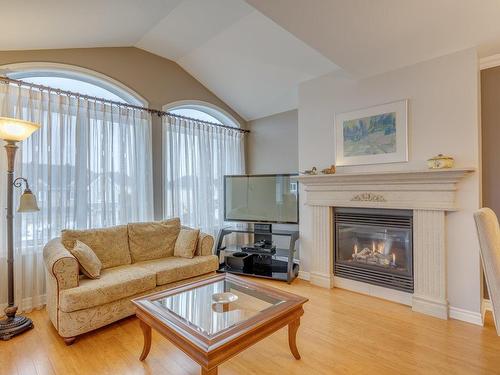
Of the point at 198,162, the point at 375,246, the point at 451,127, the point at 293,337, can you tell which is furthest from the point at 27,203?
the point at 451,127

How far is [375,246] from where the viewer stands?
3.31 meters

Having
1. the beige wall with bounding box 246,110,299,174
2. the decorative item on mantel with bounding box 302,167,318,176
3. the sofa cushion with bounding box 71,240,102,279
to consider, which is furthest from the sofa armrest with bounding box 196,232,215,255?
the beige wall with bounding box 246,110,299,174

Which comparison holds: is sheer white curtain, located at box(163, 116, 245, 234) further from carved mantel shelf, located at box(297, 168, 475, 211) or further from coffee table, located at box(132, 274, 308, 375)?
coffee table, located at box(132, 274, 308, 375)

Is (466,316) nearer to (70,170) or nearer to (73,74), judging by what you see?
(70,170)

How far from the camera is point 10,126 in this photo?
2332mm

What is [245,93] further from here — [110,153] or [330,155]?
[110,153]

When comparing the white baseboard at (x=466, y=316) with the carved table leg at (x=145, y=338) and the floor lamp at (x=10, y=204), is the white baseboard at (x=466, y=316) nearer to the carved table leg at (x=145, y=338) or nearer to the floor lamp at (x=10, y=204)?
the carved table leg at (x=145, y=338)

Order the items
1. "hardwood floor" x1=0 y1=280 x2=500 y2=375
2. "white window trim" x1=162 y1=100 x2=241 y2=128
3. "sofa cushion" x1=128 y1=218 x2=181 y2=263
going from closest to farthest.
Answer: "hardwood floor" x1=0 y1=280 x2=500 y2=375
"sofa cushion" x1=128 y1=218 x2=181 y2=263
"white window trim" x1=162 y1=100 x2=241 y2=128

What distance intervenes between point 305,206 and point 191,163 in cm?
191

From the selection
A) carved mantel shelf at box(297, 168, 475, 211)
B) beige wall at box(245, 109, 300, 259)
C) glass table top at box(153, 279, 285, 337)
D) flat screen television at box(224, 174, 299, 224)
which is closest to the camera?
glass table top at box(153, 279, 285, 337)

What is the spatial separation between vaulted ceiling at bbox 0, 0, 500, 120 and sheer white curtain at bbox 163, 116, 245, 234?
3.01 ft

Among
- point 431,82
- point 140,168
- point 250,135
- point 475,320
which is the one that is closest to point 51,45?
point 140,168

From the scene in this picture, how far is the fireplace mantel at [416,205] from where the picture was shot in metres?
2.68

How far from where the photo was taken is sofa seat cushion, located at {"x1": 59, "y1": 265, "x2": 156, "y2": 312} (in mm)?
2273
